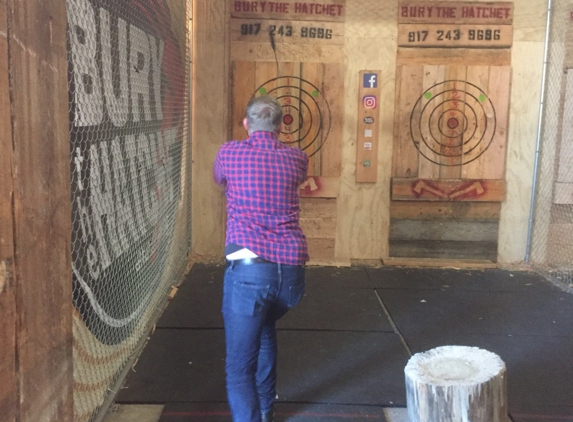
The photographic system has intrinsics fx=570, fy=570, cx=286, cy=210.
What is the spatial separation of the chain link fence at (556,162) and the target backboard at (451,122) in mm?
390

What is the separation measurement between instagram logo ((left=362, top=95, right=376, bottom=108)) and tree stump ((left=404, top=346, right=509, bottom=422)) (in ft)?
10.9

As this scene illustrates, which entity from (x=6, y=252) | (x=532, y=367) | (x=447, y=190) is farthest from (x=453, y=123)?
(x=6, y=252)

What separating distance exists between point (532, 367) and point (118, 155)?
2.46 m

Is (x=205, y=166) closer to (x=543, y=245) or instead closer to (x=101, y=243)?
(x=101, y=243)

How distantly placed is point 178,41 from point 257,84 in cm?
98

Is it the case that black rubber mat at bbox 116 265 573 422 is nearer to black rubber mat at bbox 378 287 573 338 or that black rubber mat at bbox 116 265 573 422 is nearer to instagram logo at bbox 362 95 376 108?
black rubber mat at bbox 378 287 573 338

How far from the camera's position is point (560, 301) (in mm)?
4297

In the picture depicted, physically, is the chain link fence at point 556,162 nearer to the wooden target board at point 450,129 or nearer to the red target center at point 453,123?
the wooden target board at point 450,129

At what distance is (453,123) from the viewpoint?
5242 millimetres

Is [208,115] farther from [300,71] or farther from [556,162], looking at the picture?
[556,162]

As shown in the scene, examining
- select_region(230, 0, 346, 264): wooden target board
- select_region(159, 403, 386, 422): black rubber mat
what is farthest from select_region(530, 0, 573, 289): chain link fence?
select_region(159, 403, 386, 422): black rubber mat

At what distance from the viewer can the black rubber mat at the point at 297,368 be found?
2.78 m

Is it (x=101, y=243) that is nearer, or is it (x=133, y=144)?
(x=101, y=243)

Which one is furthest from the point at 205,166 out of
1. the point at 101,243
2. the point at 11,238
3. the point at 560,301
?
the point at 11,238
